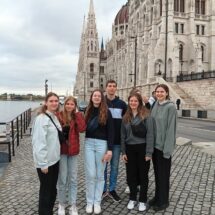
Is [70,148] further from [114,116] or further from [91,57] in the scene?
[91,57]

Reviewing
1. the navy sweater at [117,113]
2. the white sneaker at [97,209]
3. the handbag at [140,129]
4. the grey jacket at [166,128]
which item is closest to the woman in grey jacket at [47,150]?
the white sneaker at [97,209]

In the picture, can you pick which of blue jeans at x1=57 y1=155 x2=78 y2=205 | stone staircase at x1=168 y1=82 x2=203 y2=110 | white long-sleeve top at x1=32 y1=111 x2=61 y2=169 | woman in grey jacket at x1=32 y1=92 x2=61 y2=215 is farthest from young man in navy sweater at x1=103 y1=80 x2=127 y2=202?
stone staircase at x1=168 y1=82 x2=203 y2=110

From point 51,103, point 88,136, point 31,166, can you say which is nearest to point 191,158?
point 31,166

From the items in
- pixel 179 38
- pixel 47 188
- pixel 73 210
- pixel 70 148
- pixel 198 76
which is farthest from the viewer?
pixel 179 38

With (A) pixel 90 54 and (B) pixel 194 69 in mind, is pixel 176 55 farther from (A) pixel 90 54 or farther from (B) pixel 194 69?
(A) pixel 90 54

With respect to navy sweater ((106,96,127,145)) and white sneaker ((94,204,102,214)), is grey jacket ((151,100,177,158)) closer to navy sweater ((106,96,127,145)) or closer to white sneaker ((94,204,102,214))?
navy sweater ((106,96,127,145))

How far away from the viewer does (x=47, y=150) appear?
4266 millimetres

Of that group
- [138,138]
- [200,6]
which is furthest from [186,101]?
[138,138]

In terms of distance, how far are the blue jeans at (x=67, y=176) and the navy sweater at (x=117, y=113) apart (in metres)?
0.88

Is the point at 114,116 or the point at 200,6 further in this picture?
the point at 200,6

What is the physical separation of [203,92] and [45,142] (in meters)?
33.0

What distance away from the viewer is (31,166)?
8328 mm

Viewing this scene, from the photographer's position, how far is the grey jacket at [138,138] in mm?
5004

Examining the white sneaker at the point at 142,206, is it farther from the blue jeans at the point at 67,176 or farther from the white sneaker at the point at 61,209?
the white sneaker at the point at 61,209
